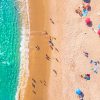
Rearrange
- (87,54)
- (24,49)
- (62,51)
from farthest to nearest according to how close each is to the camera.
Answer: (24,49) → (62,51) → (87,54)

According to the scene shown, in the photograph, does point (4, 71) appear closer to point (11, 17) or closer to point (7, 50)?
point (7, 50)

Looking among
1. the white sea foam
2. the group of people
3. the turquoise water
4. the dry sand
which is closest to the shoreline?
the dry sand

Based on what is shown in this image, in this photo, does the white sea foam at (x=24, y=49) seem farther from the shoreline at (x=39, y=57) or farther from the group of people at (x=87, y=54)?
the group of people at (x=87, y=54)

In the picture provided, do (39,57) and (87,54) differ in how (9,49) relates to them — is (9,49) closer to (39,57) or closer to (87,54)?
(39,57)

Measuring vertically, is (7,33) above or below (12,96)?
above

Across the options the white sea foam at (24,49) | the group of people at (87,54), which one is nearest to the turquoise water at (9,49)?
the white sea foam at (24,49)

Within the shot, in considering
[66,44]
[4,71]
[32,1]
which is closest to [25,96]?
[4,71]

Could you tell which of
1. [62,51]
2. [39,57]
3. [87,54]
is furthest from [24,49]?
[87,54]
